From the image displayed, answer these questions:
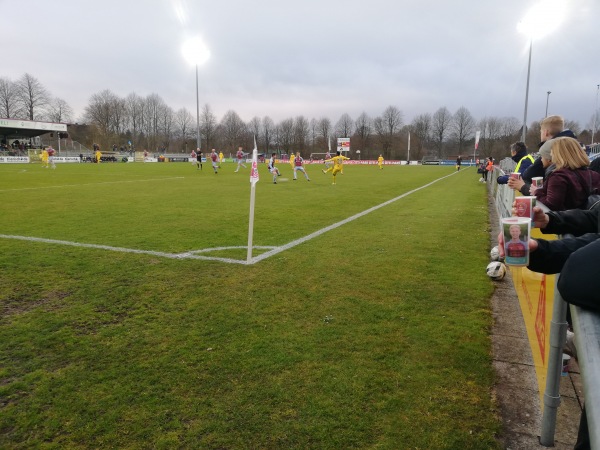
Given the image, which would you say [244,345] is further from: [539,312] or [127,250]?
[127,250]

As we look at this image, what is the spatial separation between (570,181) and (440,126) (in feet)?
361

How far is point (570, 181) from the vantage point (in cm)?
345

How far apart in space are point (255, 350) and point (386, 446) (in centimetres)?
148

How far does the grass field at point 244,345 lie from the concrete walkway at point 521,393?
0.34ft

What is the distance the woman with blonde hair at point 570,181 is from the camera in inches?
135

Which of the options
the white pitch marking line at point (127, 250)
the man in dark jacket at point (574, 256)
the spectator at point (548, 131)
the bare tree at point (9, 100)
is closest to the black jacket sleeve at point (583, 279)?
the man in dark jacket at point (574, 256)

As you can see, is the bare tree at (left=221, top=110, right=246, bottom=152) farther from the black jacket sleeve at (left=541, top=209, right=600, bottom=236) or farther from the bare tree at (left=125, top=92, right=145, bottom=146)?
the black jacket sleeve at (left=541, top=209, right=600, bottom=236)

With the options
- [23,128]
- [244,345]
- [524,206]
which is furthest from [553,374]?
[23,128]

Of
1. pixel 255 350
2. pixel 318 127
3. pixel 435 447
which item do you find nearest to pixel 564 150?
pixel 435 447

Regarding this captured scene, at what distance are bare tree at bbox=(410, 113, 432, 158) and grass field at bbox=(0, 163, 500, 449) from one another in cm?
10043

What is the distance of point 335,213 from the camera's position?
11.7 meters

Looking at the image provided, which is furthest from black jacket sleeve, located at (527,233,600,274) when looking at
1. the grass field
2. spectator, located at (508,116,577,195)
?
spectator, located at (508,116,577,195)

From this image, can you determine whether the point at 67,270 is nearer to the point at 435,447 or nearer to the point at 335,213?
the point at 435,447

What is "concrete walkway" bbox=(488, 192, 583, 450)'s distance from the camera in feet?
8.29
